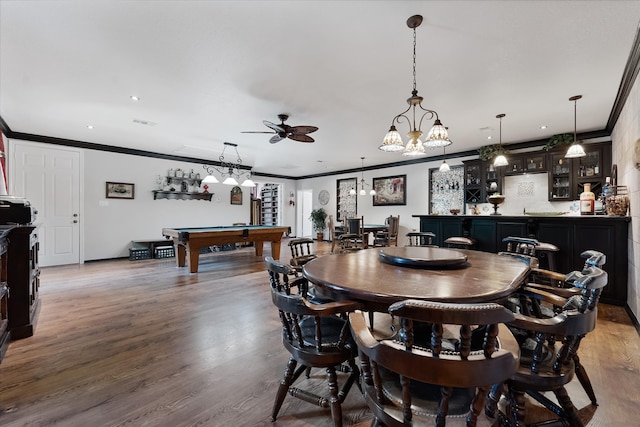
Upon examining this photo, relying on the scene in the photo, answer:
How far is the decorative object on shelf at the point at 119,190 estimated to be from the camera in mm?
6411

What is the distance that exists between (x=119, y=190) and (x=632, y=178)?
28.9 ft

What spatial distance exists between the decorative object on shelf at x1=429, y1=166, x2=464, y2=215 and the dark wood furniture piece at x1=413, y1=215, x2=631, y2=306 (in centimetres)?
235

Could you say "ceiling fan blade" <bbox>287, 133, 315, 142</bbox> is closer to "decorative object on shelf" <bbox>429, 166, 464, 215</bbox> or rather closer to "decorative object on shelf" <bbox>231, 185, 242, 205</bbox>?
"decorative object on shelf" <bbox>429, 166, 464, 215</bbox>

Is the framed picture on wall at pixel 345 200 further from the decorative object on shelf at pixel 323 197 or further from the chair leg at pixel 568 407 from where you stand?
the chair leg at pixel 568 407

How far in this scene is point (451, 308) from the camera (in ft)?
2.59

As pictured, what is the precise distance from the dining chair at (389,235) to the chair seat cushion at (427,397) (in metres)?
4.71

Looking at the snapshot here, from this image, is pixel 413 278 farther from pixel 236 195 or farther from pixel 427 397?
pixel 236 195

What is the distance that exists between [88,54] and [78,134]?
12.3 ft

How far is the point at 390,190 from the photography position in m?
8.47

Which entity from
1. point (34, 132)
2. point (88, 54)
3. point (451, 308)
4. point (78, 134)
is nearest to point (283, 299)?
point (451, 308)

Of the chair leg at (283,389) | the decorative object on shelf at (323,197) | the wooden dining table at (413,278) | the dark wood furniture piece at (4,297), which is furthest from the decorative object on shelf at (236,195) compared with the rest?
the chair leg at (283,389)

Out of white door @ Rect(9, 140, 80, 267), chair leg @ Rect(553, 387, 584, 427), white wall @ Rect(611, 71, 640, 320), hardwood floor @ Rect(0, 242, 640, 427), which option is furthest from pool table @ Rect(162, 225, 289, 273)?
white wall @ Rect(611, 71, 640, 320)

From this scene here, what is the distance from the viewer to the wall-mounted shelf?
707 centimetres

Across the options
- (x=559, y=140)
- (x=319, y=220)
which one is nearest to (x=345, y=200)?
(x=319, y=220)
